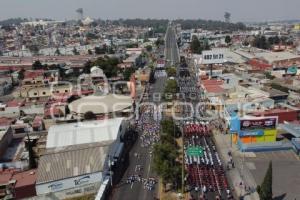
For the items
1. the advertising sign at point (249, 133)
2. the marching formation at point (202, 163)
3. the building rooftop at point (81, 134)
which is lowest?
the marching formation at point (202, 163)

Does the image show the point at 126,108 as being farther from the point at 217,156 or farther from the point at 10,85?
the point at 10,85

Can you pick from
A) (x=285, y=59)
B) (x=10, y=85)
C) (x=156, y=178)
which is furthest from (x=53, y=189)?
(x=285, y=59)

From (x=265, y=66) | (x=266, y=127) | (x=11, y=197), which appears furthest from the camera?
(x=265, y=66)

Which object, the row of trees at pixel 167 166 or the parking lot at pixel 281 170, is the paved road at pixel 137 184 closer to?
the row of trees at pixel 167 166

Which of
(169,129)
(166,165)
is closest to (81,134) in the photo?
(169,129)

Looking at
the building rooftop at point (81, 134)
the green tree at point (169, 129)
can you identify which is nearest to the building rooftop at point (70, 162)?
the building rooftop at point (81, 134)

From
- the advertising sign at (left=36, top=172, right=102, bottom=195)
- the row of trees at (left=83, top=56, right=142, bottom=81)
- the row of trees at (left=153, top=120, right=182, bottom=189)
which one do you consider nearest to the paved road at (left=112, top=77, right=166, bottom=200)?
the row of trees at (left=153, top=120, right=182, bottom=189)
